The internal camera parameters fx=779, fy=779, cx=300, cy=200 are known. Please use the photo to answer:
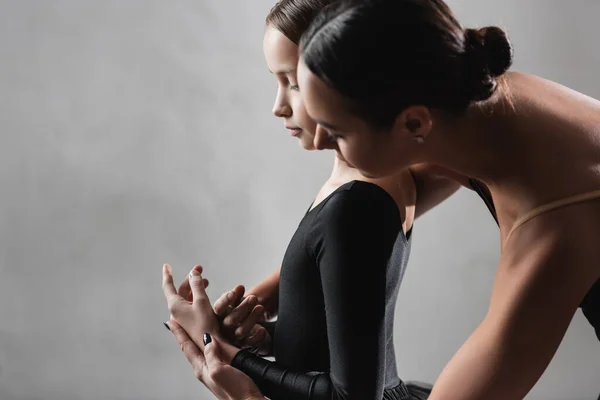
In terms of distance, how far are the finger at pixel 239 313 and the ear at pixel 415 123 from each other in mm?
469

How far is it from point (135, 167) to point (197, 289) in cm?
134

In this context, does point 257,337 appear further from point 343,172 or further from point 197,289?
point 343,172

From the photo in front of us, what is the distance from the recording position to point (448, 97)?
104 cm

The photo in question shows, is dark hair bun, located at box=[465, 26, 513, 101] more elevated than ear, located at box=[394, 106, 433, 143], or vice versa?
dark hair bun, located at box=[465, 26, 513, 101]

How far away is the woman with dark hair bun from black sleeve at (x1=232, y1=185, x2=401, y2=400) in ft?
0.41

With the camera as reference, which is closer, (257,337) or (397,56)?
(397,56)

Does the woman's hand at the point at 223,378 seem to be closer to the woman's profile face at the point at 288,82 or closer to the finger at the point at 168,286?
the finger at the point at 168,286

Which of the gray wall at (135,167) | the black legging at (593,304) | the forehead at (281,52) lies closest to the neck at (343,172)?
the forehead at (281,52)

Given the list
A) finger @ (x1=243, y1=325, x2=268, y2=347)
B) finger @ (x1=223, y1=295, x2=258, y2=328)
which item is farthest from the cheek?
finger @ (x1=243, y1=325, x2=268, y2=347)

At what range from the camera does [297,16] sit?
1.23m

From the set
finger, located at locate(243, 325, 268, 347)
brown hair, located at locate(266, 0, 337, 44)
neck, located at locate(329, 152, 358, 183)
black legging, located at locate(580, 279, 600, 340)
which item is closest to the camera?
black legging, located at locate(580, 279, 600, 340)

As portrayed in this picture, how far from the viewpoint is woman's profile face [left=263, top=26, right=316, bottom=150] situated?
1255 mm

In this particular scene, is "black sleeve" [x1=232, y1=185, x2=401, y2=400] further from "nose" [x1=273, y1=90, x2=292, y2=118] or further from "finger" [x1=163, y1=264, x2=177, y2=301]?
"finger" [x1=163, y1=264, x2=177, y2=301]

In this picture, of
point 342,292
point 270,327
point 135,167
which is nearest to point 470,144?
point 342,292
